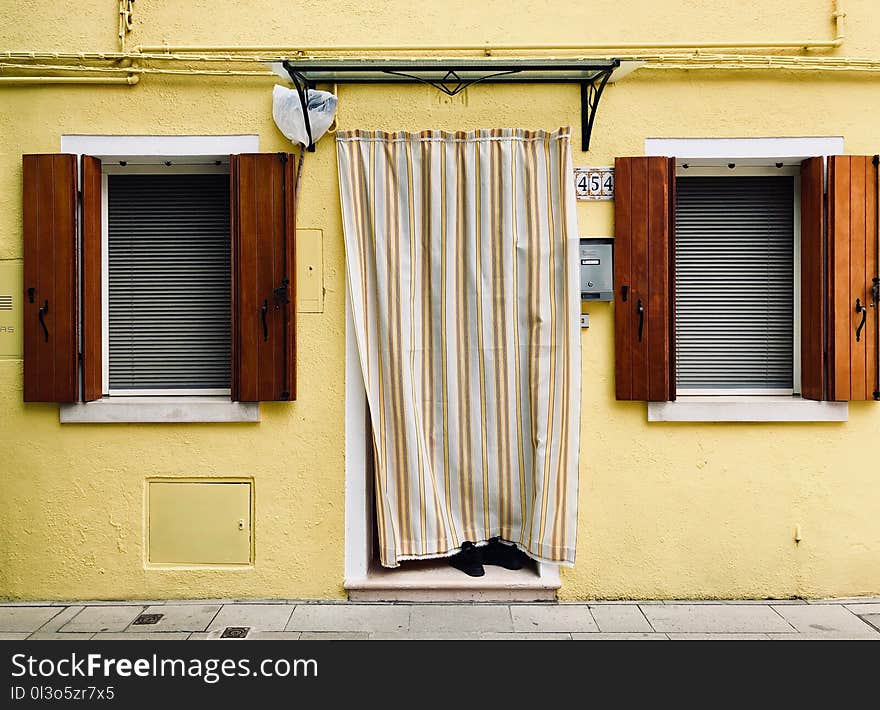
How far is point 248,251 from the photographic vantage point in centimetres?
440

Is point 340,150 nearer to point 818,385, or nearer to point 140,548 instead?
point 140,548

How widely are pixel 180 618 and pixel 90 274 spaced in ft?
7.46

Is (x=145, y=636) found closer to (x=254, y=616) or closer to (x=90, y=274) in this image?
(x=254, y=616)

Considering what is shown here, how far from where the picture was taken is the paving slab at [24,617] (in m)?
4.13

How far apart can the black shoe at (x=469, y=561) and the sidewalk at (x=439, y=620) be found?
0.23m

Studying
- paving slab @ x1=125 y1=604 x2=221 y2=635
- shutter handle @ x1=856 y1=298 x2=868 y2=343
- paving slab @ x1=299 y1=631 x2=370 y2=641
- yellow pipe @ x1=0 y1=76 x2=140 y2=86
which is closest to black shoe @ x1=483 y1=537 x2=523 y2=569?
paving slab @ x1=299 y1=631 x2=370 y2=641

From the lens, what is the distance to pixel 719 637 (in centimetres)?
400

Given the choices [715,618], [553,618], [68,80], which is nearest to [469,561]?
[553,618]

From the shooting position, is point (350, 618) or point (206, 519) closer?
point (350, 618)

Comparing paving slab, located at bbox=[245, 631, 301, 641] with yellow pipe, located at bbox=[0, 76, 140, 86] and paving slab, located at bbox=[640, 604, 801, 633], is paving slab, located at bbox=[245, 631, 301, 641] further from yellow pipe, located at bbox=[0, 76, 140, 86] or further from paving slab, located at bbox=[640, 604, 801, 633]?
yellow pipe, located at bbox=[0, 76, 140, 86]

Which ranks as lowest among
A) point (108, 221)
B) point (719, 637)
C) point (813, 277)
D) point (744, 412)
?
point (719, 637)

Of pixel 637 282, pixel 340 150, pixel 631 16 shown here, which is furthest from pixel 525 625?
pixel 631 16

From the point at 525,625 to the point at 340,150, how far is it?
319 cm

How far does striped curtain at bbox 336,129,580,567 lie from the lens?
4.37 m
